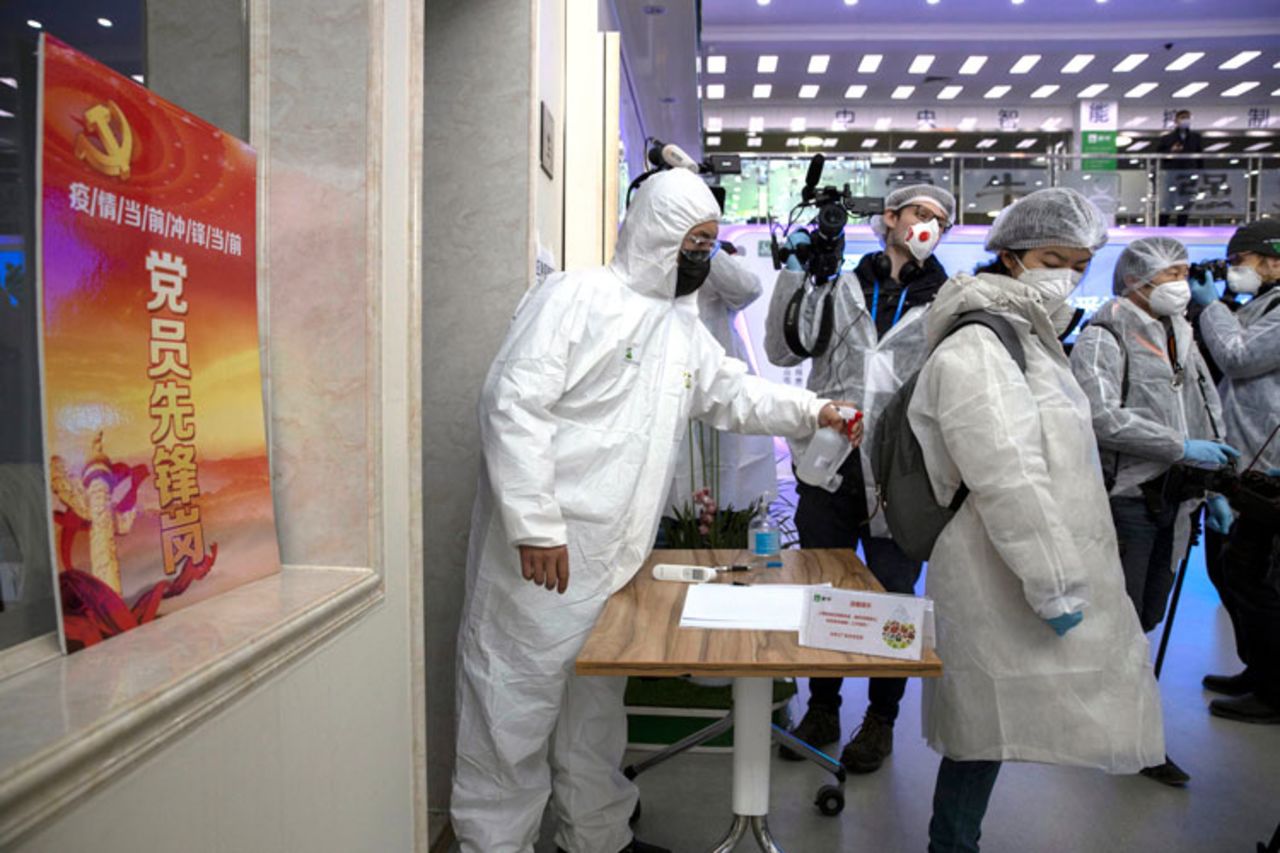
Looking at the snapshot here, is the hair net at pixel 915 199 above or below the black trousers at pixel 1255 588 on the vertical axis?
above

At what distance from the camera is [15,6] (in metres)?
0.89

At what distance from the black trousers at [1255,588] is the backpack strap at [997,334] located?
143 centimetres

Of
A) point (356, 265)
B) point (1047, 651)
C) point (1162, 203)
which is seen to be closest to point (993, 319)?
point (1047, 651)

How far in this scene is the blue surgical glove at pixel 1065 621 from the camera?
159 centimetres

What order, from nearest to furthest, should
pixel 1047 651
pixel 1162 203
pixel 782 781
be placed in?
1. pixel 1047 651
2. pixel 782 781
3. pixel 1162 203

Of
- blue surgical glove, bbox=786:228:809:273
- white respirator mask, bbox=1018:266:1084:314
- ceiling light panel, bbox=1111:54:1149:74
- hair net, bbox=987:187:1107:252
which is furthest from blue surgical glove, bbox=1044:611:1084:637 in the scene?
ceiling light panel, bbox=1111:54:1149:74

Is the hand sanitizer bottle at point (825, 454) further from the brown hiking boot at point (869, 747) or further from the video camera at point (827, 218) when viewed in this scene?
the brown hiking boot at point (869, 747)

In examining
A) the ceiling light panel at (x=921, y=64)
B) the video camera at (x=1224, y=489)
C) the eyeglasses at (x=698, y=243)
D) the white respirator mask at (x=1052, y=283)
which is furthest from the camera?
the ceiling light panel at (x=921, y=64)

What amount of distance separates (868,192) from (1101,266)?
6.78 ft

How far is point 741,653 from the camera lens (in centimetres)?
139

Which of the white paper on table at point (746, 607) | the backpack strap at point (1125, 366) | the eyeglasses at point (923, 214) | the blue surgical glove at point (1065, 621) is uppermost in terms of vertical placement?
the eyeglasses at point (923, 214)

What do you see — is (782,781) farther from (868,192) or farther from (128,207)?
(868,192)

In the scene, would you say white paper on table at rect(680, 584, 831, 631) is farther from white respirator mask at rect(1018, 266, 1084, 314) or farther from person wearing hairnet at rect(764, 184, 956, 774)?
person wearing hairnet at rect(764, 184, 956, 774)

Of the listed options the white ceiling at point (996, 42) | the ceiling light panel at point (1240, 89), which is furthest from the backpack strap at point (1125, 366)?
the ceiling light panel at point (1240, 89)
